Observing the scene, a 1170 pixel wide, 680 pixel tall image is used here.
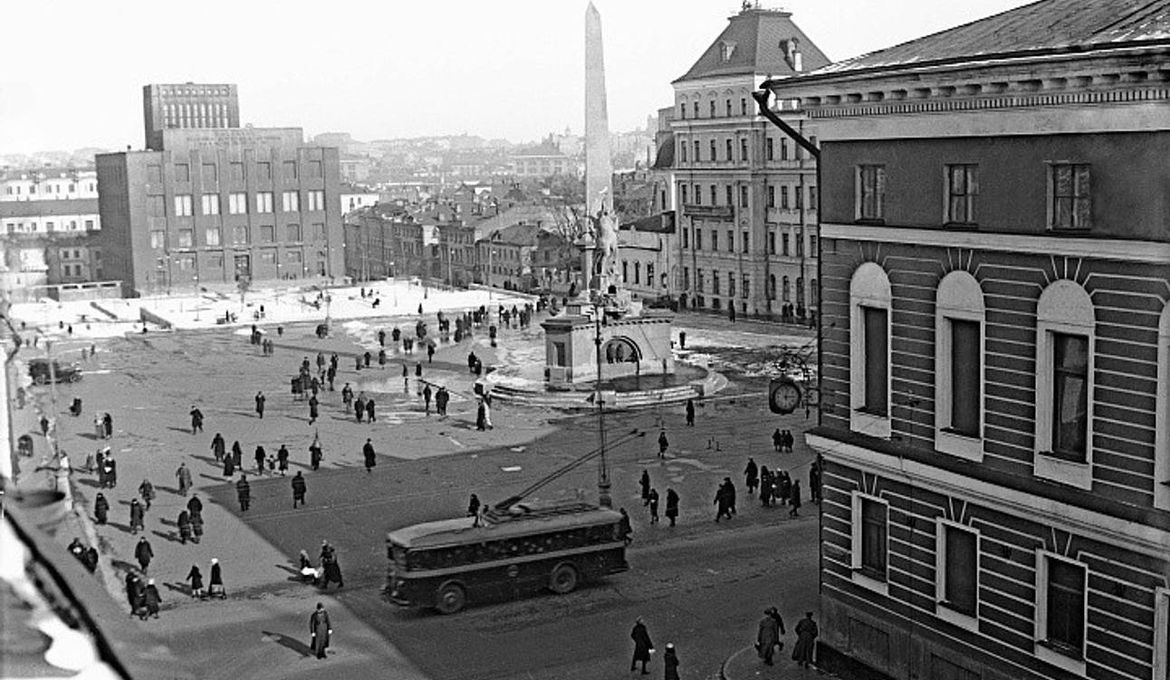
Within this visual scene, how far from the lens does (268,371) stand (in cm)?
6731

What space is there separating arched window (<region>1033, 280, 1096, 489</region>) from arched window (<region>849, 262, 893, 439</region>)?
3.29 m

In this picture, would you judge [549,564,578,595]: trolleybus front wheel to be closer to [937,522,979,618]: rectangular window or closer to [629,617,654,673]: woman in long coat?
[629,617,654,673]: woman in long coat

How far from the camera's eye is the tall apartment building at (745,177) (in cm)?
8131

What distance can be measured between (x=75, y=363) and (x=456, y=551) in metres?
50.1

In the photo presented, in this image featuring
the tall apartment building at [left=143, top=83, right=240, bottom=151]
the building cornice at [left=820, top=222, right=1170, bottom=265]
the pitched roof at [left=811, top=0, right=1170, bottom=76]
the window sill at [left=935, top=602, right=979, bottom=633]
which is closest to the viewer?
the building cornice at [left=820, top=222, right=1170, bottom=265]

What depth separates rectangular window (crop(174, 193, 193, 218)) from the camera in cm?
12050

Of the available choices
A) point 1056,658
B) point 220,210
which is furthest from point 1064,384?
point 220,210

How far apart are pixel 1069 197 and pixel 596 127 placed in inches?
1920

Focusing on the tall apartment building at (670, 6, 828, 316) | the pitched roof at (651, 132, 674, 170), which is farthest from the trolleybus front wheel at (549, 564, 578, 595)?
the pitched roof at (651, 132, 674, 170)

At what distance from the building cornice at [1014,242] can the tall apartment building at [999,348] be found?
3 cm

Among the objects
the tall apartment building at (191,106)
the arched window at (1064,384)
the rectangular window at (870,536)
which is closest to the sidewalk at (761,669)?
the rectangular window at (870,536)

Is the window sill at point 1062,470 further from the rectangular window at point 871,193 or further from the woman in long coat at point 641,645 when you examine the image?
the woman in long coat at point 641,645

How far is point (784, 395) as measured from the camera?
2861 cm

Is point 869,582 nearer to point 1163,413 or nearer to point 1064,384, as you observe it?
point 1064,384
